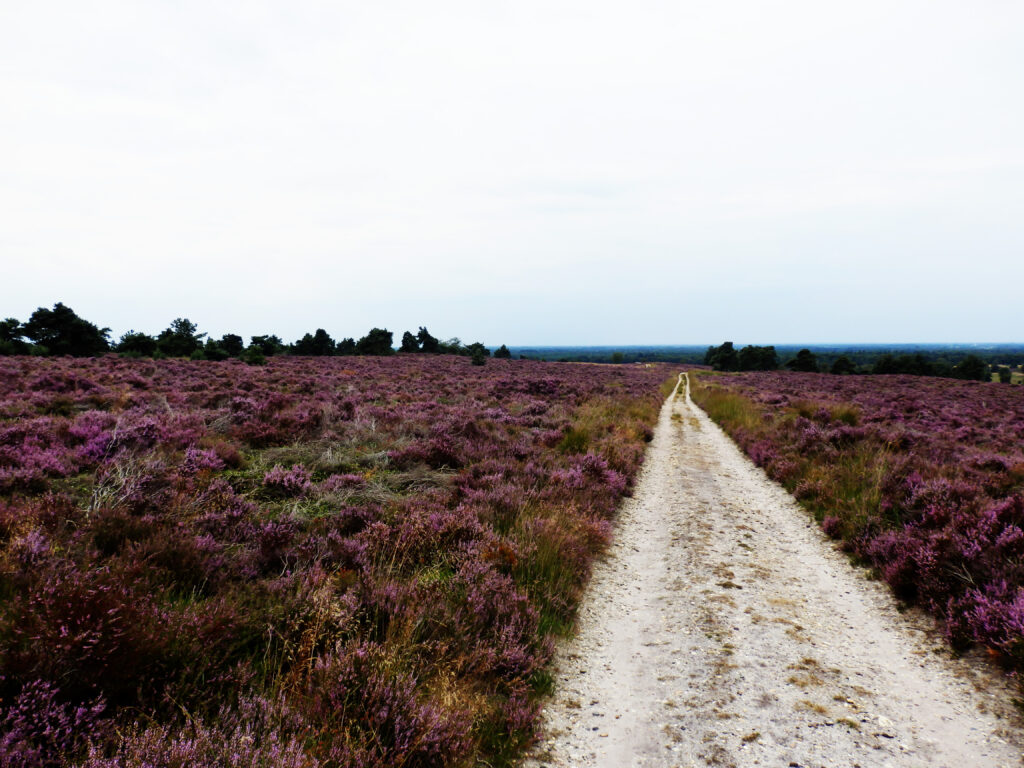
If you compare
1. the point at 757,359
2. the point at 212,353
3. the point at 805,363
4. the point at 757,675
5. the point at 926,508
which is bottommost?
the point at 757,675

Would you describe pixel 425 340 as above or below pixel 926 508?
above

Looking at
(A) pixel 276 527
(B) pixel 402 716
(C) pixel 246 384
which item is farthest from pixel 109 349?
(B) pixel 402 716

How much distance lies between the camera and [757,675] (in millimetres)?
4301

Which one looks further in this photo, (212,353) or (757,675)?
(212,353)

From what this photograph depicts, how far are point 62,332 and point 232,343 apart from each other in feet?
39.1

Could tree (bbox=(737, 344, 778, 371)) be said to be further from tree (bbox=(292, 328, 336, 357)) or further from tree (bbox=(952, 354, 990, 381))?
tree (bbox=(292, 328, 336, 357))

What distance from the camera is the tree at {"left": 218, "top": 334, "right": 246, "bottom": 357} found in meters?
40.9

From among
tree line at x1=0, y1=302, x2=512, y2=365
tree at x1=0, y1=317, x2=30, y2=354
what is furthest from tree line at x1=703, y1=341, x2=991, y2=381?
tree at x1=0, y1=317, x2=30, y2=354

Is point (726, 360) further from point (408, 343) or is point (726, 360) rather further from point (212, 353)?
point (212, 353)

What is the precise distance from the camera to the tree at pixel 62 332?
30359 mm

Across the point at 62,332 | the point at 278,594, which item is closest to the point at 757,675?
the point at 278,594

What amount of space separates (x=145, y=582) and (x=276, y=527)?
185 cm

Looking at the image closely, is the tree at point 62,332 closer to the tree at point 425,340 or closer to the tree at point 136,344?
the tree at point 136,344

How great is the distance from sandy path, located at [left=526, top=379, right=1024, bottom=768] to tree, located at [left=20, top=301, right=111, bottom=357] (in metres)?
39.9
